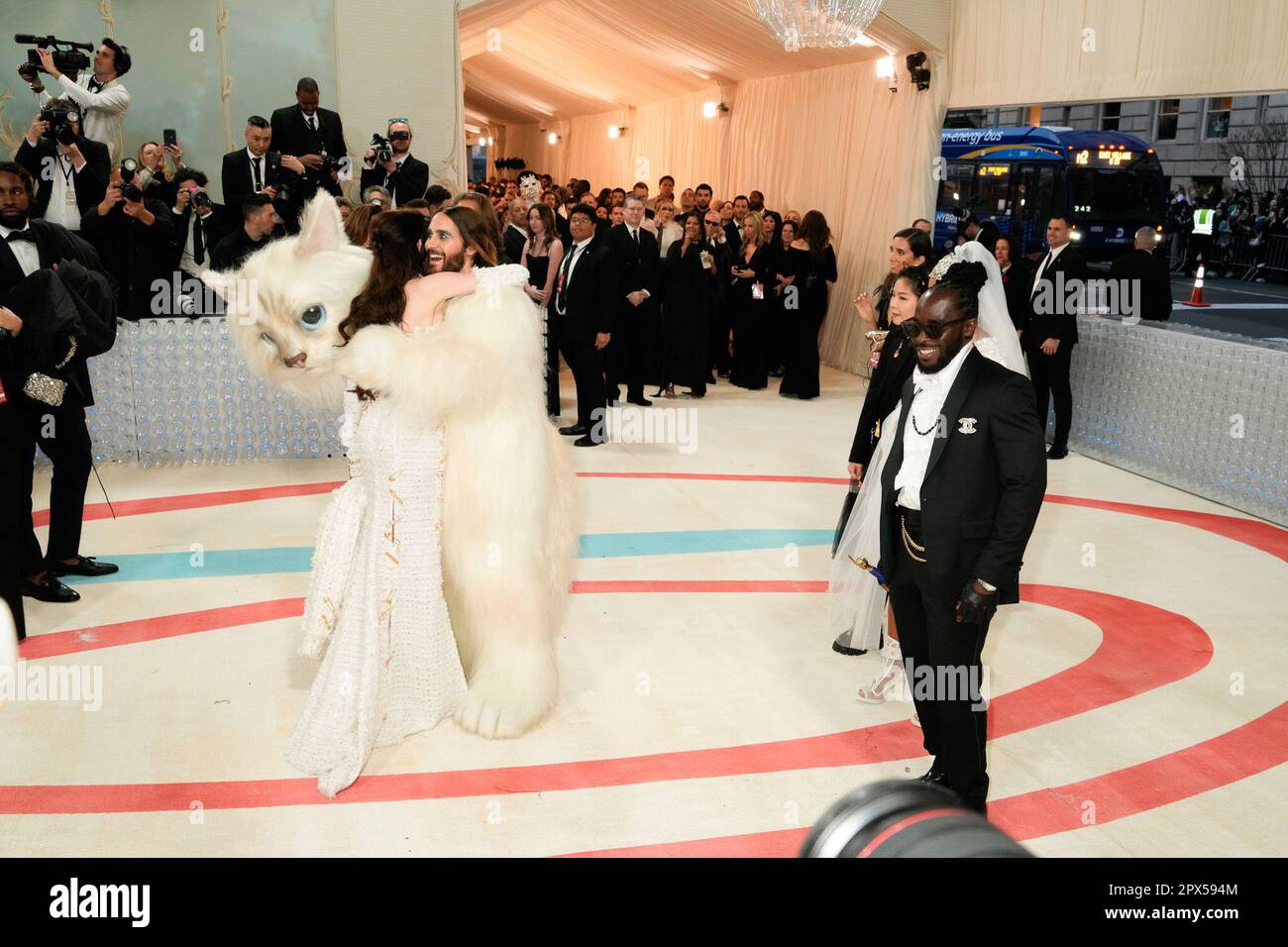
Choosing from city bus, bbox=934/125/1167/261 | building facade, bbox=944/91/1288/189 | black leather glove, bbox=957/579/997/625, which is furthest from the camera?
building facade, bbox=944/91/1288/189

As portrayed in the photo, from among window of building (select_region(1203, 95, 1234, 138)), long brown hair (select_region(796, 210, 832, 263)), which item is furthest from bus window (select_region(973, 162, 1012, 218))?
window of building (select_region(1203, 95, 1234, 138))

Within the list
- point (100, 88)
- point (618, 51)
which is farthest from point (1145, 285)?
point (618, 51)

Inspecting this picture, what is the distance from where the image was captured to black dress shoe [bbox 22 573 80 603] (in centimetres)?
481

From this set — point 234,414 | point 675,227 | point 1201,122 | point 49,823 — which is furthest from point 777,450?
point 1201,122

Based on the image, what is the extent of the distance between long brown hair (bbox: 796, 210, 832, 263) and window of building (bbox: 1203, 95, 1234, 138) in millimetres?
24761

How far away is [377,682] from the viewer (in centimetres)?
347

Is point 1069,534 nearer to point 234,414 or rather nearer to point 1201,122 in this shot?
point 234,414

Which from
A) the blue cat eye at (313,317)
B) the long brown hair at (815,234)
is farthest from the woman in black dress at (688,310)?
the blue cat eye at (313,317)

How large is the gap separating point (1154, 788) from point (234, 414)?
5.94 metres

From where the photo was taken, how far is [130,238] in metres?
7.37

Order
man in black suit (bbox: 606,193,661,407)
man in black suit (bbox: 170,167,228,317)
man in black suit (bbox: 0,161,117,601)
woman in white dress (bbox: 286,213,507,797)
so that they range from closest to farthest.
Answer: woman in white dress (bbox: 286,213,507,797) → man in black suit (bbox: 0,161,117,601) → man in black suit (bbox: 170,167,228,317) → man in black suit (bbox: 606,193,661,407)

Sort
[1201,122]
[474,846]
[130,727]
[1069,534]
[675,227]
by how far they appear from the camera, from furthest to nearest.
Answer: [1201,122] < [675,227] < [1069,534] < [130,727] < [474,846]

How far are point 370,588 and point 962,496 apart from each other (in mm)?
1891

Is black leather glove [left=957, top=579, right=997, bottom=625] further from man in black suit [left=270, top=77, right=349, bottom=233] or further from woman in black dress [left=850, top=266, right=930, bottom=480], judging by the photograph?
man in black suit [left=270, top=77, right=349, bottom=233]
